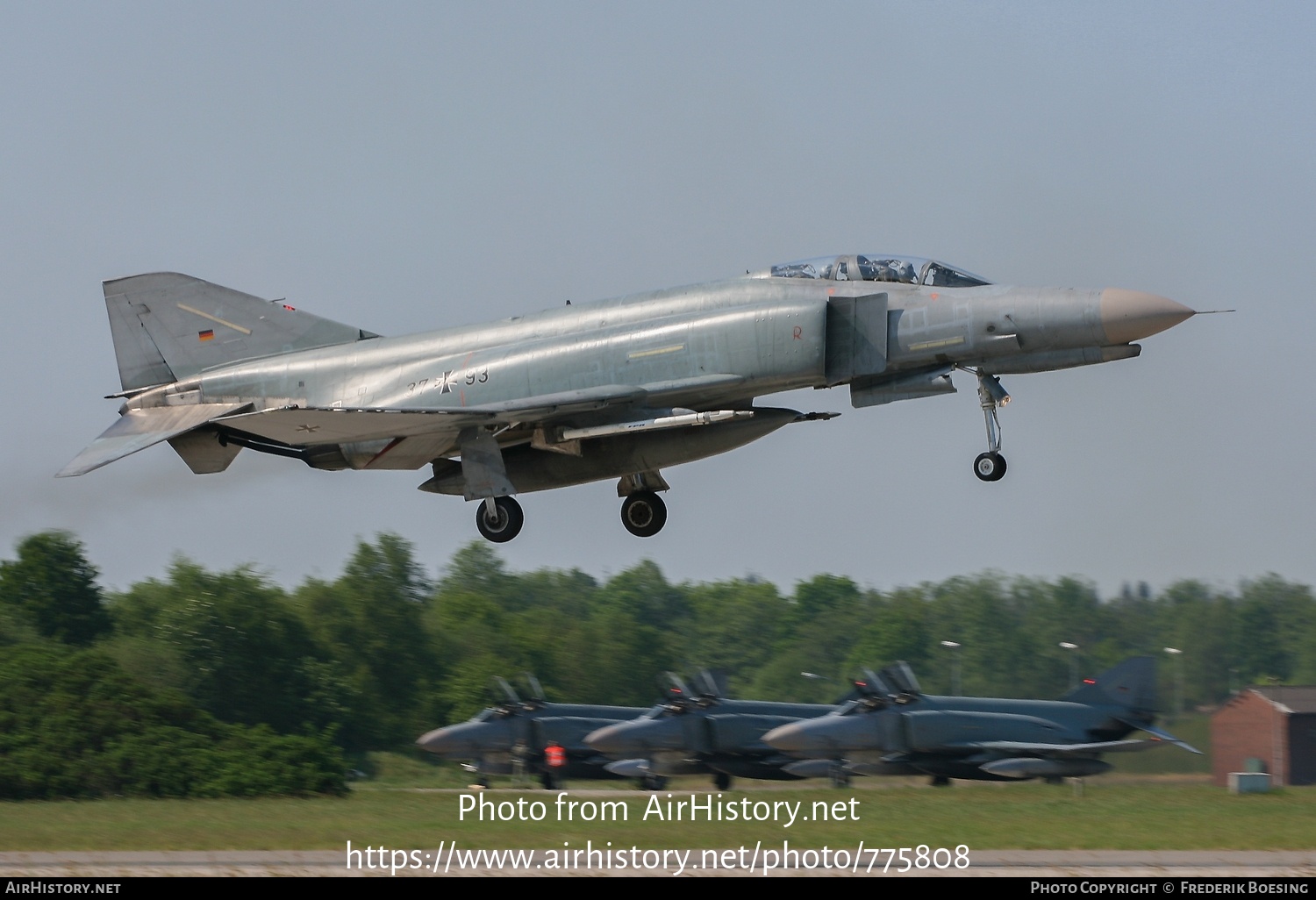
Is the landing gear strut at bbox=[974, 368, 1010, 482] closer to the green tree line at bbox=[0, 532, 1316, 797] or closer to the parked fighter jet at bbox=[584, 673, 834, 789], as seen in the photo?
the parked fighter jet at bbox=[584, 673, 834, 789]

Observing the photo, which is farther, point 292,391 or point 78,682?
point 78,682

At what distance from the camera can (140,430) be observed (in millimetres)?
20922

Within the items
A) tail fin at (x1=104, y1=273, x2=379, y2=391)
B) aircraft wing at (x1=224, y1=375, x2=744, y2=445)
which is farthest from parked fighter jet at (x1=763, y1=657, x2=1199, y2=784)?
tail fin at (x1=104, y1=273, x2=379, y2=391)

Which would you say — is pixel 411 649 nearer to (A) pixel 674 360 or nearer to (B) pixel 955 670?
(B) pixel 955 670

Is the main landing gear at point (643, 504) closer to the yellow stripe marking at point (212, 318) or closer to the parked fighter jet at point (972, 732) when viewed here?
the yellow stripe marking at point (212, 318)

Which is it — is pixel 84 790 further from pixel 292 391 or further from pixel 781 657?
pixel 781 657

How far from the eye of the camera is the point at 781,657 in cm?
4925

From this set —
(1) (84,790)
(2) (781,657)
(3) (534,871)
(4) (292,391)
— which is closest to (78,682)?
(1) (84,790)

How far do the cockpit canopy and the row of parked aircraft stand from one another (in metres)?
12.0

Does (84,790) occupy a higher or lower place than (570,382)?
lower

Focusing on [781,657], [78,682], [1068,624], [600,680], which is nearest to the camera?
[78,682]

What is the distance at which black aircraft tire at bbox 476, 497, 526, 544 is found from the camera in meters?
20.3
